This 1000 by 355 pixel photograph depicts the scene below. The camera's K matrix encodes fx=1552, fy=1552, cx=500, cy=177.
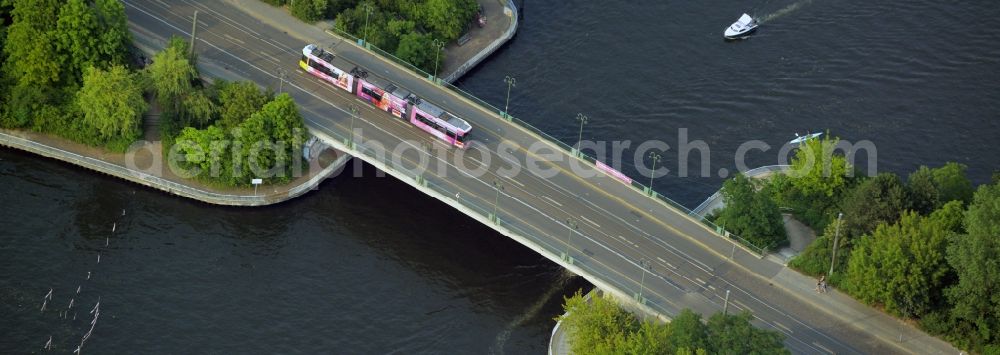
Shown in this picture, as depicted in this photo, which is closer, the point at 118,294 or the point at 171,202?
the point at 118,294

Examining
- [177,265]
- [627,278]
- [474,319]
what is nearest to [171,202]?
[177,265]

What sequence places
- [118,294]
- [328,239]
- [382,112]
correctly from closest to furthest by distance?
[118,294], [328,239], [382,112]

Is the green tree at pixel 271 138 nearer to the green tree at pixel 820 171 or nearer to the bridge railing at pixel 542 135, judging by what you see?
the bridge railing at pixel 542 135

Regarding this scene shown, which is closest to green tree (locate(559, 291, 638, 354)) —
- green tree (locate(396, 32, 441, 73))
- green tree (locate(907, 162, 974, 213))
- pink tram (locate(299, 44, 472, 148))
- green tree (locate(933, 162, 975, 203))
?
pink tram (locate(299, 44, 472, 148))

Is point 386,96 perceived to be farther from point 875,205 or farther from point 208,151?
point 875,205

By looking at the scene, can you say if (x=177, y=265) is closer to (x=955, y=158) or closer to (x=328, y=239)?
(x=328, y=239)

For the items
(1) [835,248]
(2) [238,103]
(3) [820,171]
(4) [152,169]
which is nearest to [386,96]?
(2) [238,103]
